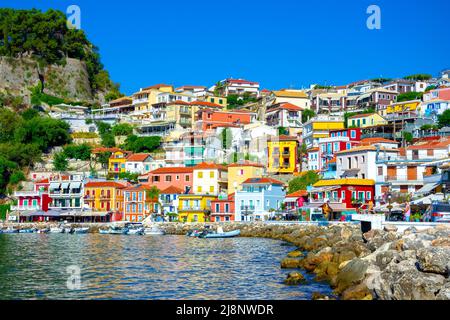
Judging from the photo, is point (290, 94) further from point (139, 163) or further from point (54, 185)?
point (54, 185)

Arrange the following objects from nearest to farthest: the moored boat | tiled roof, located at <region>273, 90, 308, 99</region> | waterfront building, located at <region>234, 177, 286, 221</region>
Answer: waterfront building, located at <region>234, 177, 286, 221</region>, the moored boat, tiled roof, located at <region>273, 90, 308, 99</region>

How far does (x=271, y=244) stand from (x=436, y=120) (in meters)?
38.1

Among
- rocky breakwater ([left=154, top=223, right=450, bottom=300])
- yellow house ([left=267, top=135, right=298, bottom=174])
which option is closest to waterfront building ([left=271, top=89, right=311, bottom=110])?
yellow house ([left=267, top=135, right=298, bottom=174])

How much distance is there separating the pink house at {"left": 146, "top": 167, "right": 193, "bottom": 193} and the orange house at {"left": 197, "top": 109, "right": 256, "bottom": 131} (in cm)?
1394

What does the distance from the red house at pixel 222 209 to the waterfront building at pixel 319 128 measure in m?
14.2

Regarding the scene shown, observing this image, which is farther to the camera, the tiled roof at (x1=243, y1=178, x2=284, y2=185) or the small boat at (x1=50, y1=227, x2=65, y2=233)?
the small boat at (x1=50, y1=227, x2=65, y2=233)

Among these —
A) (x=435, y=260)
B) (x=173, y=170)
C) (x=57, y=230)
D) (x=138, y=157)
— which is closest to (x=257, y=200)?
(x=173, y=170)

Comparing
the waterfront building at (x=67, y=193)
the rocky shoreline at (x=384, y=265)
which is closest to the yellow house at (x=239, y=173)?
the waterfront building at (x=67, y=193)

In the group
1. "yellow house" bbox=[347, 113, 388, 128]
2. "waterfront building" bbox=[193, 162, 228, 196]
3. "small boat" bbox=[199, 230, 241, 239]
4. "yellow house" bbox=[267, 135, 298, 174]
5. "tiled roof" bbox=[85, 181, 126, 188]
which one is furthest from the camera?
"yellow house" bbox=[347, 113, 388, 128]

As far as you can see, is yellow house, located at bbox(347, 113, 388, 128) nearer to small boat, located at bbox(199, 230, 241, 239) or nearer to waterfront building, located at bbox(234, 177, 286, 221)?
waterfront building, located at bbox(234, 177, 286, 221)

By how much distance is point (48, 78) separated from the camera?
107 meters

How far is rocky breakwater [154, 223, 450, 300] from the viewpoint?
18156 mm

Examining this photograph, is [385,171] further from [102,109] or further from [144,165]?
[102,109]

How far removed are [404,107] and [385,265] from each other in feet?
214
